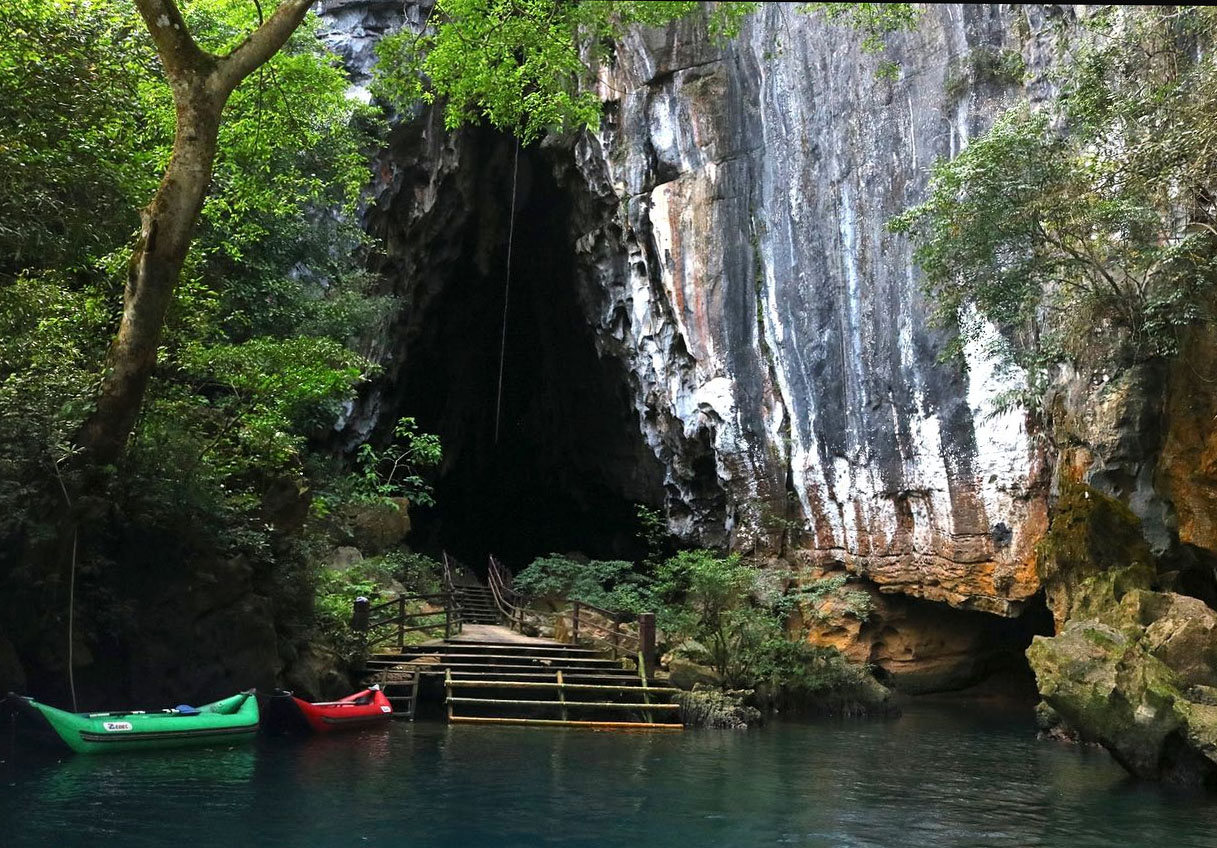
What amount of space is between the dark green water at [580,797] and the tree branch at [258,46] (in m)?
5.41

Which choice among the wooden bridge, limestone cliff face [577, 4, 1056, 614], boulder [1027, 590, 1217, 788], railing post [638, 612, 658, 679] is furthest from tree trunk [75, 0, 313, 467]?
limestone cliff face [577, 4, 1056, 614]

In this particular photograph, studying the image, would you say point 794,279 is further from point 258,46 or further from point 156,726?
point 156,726

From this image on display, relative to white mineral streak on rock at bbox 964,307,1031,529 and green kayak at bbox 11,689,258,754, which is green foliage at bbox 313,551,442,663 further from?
white mineral streak on rock at bbox 964,307,1031,529

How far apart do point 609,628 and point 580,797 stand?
788 centimetres

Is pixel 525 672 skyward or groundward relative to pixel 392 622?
groundward

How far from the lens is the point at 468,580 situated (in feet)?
86.4

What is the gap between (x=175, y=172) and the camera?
25.8 ft

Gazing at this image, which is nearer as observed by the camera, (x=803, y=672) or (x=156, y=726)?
(x=156, y=726)

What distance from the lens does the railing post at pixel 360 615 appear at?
12.9m

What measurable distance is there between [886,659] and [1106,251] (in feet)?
28.4

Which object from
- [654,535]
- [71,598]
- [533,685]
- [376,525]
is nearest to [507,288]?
[654,535]

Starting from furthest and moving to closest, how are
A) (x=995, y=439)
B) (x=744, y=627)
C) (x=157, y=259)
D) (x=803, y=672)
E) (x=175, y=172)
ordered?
(x=995, y=439), (x=803, y=672), (x=744, y=627), (x=157, y=259), (x=175, y=172)

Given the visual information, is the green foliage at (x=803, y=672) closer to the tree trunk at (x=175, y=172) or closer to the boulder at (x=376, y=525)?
the boulder at (x=376, y=525)

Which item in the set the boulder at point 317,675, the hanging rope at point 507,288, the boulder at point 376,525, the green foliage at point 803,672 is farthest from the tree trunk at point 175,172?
the hanging rope at point 507,288
